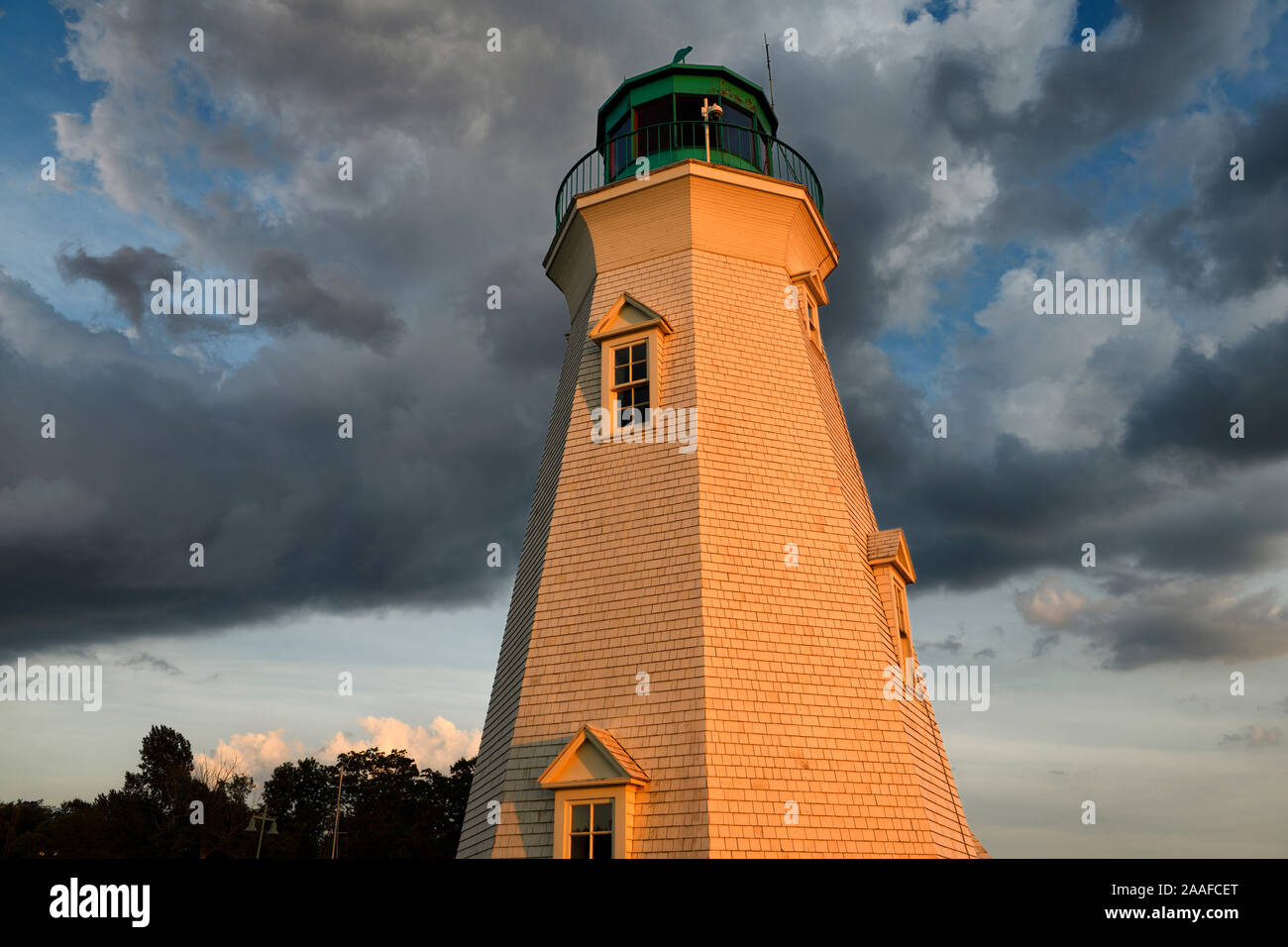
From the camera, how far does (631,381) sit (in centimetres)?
1633

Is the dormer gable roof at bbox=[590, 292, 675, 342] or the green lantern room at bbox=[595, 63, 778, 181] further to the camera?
the green lantern room at bbox=[595, 63, 778, 181]

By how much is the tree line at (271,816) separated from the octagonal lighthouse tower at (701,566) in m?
58.2

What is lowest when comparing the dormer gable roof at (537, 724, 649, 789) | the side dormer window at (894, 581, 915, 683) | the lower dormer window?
the lower dormer window

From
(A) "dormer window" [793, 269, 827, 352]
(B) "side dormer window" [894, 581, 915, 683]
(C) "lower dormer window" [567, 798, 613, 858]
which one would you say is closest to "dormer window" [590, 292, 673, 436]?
(A) "dormer window" [793, 269, 827, 352]

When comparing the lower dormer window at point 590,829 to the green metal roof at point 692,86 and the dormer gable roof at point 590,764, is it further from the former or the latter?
the green metal roof at point 692,86

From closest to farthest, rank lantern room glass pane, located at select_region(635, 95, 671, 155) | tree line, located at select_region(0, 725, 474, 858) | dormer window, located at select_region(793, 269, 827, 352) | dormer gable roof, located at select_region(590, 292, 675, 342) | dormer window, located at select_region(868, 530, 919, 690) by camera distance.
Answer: dormer window, located at select_region(868, 530, 919, 690)
dormer gable roof, located at select_region(590, 292, 675, 342)
dormer window, located at select_region(793, 269, 827, 352)
lantern room glass pane, located at select_region(635, 95, 671, 155)
tree line, located at select_region(0, 725, 474, 858)

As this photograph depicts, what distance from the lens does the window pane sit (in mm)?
12453

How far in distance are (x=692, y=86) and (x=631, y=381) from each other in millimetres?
6832

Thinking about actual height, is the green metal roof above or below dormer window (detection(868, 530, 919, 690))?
above

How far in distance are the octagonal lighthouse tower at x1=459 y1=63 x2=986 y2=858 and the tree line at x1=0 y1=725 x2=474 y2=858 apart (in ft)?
191

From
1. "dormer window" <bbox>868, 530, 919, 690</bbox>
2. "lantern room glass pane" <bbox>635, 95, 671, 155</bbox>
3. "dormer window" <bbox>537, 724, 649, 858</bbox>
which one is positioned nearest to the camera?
"dormer window" <bbox>537, 724, 649, 858</bbox>

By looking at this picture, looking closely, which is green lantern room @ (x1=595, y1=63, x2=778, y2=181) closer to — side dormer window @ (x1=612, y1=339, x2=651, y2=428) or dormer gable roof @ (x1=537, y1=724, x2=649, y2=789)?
side dormer window @ (x1=612, y1=339, x2=651, y2=428)
